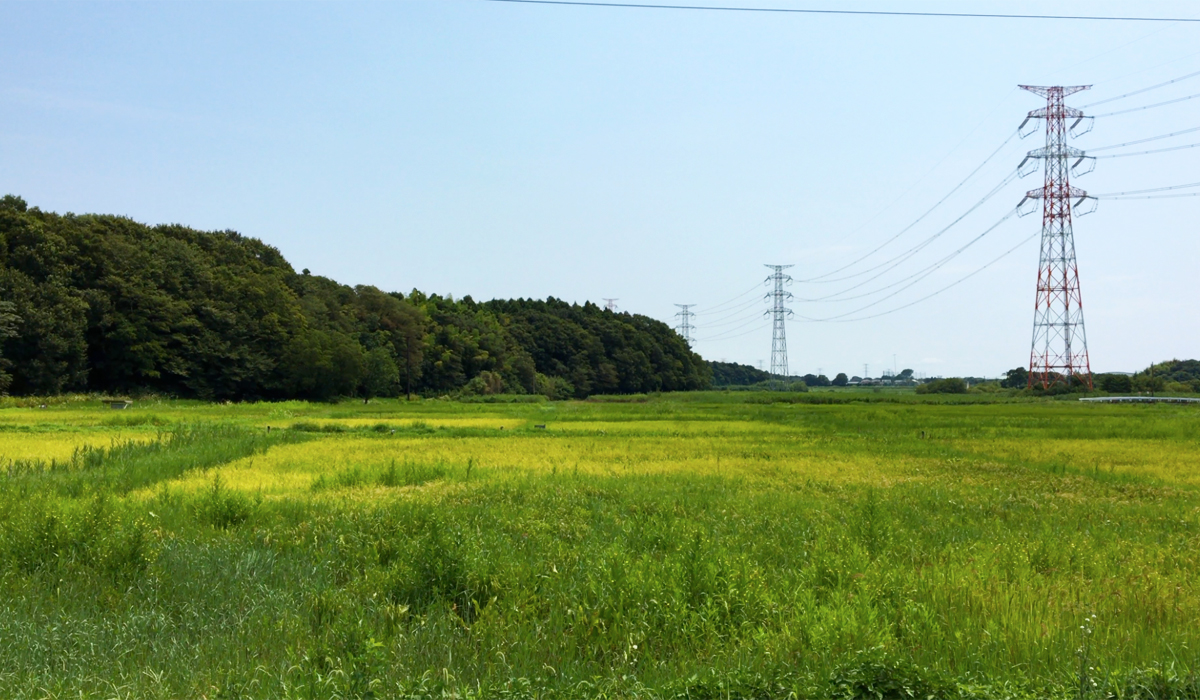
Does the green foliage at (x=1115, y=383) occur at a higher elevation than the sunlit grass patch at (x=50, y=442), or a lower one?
higher

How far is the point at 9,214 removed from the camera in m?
46.8

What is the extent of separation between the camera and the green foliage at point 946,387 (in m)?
77.4

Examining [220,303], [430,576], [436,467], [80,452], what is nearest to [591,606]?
Answer: [430,576]

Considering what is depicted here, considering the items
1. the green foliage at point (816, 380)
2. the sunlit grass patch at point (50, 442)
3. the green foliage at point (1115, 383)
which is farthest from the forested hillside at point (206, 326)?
the green foliage at point (816, 380)

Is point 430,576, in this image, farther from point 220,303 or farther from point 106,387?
point 220,303

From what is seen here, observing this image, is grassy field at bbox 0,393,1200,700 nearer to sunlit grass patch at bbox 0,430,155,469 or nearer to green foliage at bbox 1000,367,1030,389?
sunlit grass patch at bbox 0,430,155,469

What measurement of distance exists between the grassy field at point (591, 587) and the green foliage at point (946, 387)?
2677 inches

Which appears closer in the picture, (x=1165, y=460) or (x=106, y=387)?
(x=1165, y=460)

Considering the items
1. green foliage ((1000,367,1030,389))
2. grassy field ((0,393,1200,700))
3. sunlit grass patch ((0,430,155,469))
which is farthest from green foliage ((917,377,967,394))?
sunlit grass patch ((0,430,155,469))

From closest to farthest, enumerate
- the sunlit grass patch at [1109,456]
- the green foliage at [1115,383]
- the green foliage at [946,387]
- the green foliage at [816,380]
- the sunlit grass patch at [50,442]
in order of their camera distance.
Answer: the sunlit grass patch at [1109,456], the sunlit grass patch at [50,442], the green foliage at [1115,383], the green foliage at [946,387], the green foliage at [816,380]

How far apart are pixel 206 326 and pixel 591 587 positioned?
58.8 metres

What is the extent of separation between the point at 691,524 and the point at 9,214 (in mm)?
54761

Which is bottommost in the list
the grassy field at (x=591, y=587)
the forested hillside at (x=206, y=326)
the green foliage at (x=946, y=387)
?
the grassy field at (x=591, y=587)

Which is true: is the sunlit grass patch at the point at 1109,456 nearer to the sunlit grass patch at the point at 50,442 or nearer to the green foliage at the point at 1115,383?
the sunlit grass patch at the point at 50,442
